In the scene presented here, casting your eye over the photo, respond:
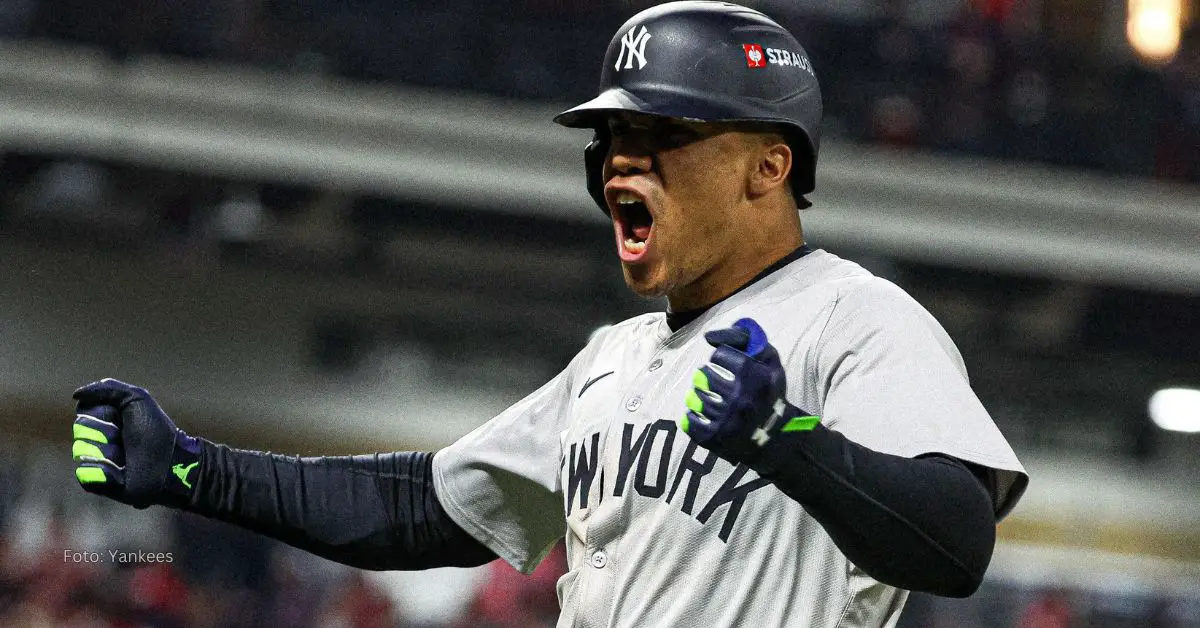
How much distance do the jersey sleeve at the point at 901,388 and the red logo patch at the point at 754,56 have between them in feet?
0.88

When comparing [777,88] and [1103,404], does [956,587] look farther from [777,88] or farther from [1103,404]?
[1103,404]

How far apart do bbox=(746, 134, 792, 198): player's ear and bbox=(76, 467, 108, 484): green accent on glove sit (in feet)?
2.44

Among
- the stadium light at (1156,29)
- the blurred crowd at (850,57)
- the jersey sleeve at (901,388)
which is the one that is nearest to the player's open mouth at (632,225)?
the jersey sleeve at (901,388)

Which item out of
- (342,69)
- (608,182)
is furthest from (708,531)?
(342,69)

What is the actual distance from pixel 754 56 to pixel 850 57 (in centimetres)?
630

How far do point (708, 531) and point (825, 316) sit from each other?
9.1 inches

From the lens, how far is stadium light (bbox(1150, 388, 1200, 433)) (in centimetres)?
865

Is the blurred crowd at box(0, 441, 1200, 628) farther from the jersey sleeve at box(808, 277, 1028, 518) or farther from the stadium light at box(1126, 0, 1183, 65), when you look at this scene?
the jersey sleeve at box(808, 277, 1028, 518)

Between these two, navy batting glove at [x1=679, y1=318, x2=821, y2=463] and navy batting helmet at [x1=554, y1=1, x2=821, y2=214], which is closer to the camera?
navy batting glove at [x1=679, y1=318, x2=821, y2=463]

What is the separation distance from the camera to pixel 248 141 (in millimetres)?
6996

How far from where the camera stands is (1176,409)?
344 inches

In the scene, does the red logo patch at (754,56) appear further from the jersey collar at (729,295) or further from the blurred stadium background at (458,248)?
the blurred stadium background at (458,248)

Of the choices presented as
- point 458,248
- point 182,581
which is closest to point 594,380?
point 182,581

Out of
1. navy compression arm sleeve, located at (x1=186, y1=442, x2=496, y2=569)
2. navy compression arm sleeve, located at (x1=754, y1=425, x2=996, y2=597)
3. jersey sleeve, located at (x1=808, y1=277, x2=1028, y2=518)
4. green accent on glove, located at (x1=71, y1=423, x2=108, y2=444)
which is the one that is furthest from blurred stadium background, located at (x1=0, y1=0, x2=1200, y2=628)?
navy compression arm sleeve, located at (x1=754, y1=425, x2=996, y2=597)
